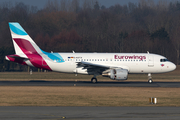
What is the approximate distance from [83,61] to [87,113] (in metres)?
23.6

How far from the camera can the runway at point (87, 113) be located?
1548 centimetres

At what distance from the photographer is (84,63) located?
127ft

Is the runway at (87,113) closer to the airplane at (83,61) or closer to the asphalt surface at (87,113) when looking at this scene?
the asphalt surface at (87,113)

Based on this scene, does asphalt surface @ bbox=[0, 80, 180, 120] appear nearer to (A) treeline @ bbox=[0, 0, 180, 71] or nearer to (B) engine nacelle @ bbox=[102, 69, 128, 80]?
(B) engine nacelle @ bbox=[102, 69, 128, 80]

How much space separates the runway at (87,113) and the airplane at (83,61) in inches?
813

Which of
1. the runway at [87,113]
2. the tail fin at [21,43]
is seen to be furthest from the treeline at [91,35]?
the runway at [87,113]

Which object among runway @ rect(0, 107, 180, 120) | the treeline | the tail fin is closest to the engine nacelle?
the tail fin

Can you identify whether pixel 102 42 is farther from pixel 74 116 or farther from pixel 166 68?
pixel 74 116

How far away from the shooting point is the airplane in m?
39.5

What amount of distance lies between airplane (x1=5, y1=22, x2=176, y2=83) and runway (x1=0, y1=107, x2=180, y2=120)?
67.8 feet

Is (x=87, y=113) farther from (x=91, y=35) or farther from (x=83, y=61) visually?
(x=91, y=35)

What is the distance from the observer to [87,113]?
1683 cm

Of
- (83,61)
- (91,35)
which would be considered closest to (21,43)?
(83,61)

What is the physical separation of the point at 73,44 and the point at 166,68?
47.2 meters
